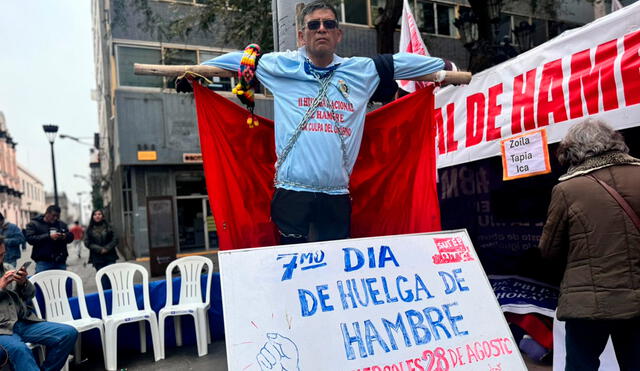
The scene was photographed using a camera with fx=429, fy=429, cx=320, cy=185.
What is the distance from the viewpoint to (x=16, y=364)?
2.99m

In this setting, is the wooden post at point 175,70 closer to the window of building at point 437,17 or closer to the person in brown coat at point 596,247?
the person in brown coat at point 596,247

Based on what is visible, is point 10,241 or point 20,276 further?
point 10,241

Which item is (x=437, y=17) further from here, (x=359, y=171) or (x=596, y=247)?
(x=596, y=247)

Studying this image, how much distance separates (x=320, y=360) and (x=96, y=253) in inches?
230

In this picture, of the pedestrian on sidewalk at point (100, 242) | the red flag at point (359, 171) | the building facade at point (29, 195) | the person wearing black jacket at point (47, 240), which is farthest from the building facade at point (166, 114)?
the building facade at point (29, 195)

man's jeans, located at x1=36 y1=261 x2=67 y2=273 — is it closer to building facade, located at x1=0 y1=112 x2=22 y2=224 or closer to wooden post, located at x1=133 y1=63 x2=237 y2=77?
wooden post, located at x1=133 y1=63 x2=237 y2=77

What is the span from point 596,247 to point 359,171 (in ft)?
4.27

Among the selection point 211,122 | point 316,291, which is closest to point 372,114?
point 211,122

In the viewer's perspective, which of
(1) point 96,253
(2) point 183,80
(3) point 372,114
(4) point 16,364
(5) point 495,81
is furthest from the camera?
(1) point 96,253

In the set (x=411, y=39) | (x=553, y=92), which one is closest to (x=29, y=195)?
(x=411, y=39)

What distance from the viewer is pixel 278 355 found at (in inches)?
60.9

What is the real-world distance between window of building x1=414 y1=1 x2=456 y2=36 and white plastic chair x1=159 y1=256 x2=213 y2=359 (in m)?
11.5

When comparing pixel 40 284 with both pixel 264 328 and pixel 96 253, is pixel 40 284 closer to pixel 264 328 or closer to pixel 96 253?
pixel 96 253

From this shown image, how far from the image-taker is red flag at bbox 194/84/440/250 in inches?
93.4
